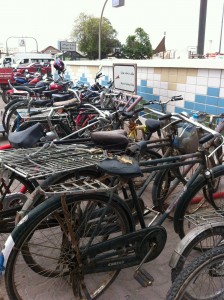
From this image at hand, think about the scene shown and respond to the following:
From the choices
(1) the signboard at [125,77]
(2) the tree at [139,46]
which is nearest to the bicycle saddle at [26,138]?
(1) the signboard at [125,77]

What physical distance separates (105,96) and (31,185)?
3089mm

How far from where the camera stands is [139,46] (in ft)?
122

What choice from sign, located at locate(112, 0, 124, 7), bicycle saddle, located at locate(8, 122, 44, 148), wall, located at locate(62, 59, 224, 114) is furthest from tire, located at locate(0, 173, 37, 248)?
sign, located at locate(112, 0, 124, 7)

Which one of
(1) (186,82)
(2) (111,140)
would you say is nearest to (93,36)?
(1) (186,82)

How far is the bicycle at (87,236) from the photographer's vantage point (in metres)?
1.81

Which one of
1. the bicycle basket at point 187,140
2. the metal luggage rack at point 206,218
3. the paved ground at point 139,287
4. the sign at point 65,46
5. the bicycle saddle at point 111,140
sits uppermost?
the sign at point 65,46

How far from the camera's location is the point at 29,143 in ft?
8.16

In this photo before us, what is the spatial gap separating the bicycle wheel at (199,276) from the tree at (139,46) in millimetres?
35763

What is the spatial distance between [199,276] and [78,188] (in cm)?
81

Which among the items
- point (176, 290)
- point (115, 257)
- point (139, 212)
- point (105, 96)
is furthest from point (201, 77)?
point (176, 290)

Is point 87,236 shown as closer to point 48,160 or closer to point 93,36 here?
point 48,160

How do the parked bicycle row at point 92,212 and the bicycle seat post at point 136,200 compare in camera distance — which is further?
the bicycle seat post at point 136,200

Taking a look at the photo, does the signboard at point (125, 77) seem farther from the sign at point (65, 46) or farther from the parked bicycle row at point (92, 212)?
the sign at point (65, 46)

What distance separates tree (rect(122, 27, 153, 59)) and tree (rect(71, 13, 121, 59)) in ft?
12.0
